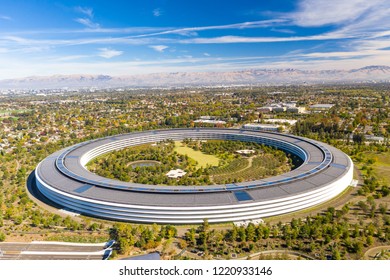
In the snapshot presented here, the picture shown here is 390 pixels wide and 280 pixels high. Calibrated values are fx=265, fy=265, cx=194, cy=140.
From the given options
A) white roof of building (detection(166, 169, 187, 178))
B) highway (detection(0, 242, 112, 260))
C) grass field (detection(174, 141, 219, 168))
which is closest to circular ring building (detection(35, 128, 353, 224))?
highway (detection(0, 242, 112, 260))

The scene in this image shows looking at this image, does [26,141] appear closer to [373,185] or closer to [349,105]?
[373,185]

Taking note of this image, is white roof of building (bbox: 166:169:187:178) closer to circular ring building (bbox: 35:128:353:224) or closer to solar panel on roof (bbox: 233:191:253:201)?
circular ring building (bbox: 35:128:353:224)

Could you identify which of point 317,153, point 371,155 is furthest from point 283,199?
point 371,155

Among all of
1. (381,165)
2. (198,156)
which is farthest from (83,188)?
(381,165)

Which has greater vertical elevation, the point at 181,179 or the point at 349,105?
the point at 349,105

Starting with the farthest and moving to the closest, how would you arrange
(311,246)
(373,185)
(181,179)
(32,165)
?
(32,165) → (181,179) → (373,185) → (311,246)

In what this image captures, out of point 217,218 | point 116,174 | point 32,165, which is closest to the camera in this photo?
point 217,218
